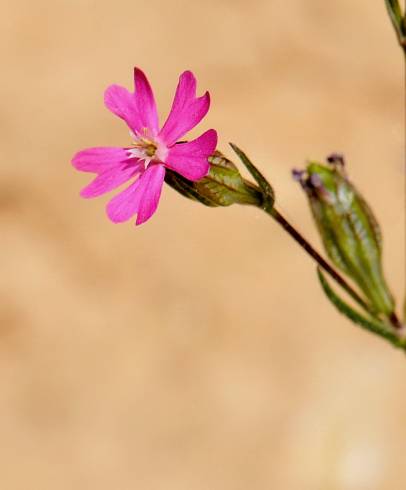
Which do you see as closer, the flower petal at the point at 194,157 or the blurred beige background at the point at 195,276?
the flower petal at the point at 194,157

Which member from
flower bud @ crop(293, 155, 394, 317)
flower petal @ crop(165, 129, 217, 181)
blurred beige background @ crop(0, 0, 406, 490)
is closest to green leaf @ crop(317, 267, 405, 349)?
flower bud @ crop(293, 155, 394, 317)

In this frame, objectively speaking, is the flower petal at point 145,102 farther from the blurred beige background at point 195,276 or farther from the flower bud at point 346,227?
the blurred beige background at point 195,276

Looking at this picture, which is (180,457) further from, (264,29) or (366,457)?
(264,29)

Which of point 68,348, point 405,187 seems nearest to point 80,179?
point 68,348

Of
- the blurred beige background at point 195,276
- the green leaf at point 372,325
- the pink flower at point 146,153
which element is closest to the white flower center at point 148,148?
the pink flower at point 146,153

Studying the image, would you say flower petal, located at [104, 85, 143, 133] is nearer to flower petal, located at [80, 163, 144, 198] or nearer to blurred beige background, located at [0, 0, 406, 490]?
flower petal, located at [80, 163, 144, 198]

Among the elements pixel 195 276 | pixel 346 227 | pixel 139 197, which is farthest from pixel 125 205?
pixel 195 276
